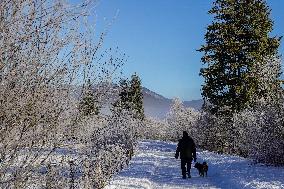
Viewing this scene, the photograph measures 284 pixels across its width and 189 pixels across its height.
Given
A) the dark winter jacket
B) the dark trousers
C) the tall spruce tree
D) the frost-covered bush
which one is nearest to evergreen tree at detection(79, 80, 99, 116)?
the frost-covered bush

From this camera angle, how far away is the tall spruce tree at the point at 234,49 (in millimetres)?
36094

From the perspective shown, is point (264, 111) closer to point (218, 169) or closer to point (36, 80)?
point (218, 169)

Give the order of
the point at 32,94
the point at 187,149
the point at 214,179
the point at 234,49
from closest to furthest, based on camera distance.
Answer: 1. the point at 32,94
2. the point at 214,179
3. the point at 187,149
4. the point at 234,49

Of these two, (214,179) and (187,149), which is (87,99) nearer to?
(214,179)

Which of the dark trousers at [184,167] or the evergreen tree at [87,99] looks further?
the dark trousers at [184,167]

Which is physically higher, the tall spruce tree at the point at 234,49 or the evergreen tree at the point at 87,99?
the tall spruce tree at the point at 234,49

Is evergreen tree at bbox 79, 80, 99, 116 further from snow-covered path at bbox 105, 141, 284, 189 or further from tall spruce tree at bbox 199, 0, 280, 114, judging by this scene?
tall spruce tree at bbox 199, 0, 280, 114

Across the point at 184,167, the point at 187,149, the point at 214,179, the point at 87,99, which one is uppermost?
the point at 87,99

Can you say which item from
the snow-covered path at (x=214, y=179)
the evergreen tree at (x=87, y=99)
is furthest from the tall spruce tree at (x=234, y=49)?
the evergreen tree at (x=87, y=99)

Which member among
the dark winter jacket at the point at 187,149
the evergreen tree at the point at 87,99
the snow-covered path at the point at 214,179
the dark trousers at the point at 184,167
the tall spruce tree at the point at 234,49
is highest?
the tall spruce tree at the point at 234,49

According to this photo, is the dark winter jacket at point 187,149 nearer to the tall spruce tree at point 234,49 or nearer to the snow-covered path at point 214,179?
the snow-covered path at point 214,179

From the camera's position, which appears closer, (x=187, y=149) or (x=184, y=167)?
(x=184, y=167)

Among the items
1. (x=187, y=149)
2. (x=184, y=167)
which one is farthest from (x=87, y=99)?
(x=187, y=149)

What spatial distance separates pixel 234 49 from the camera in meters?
36.2
